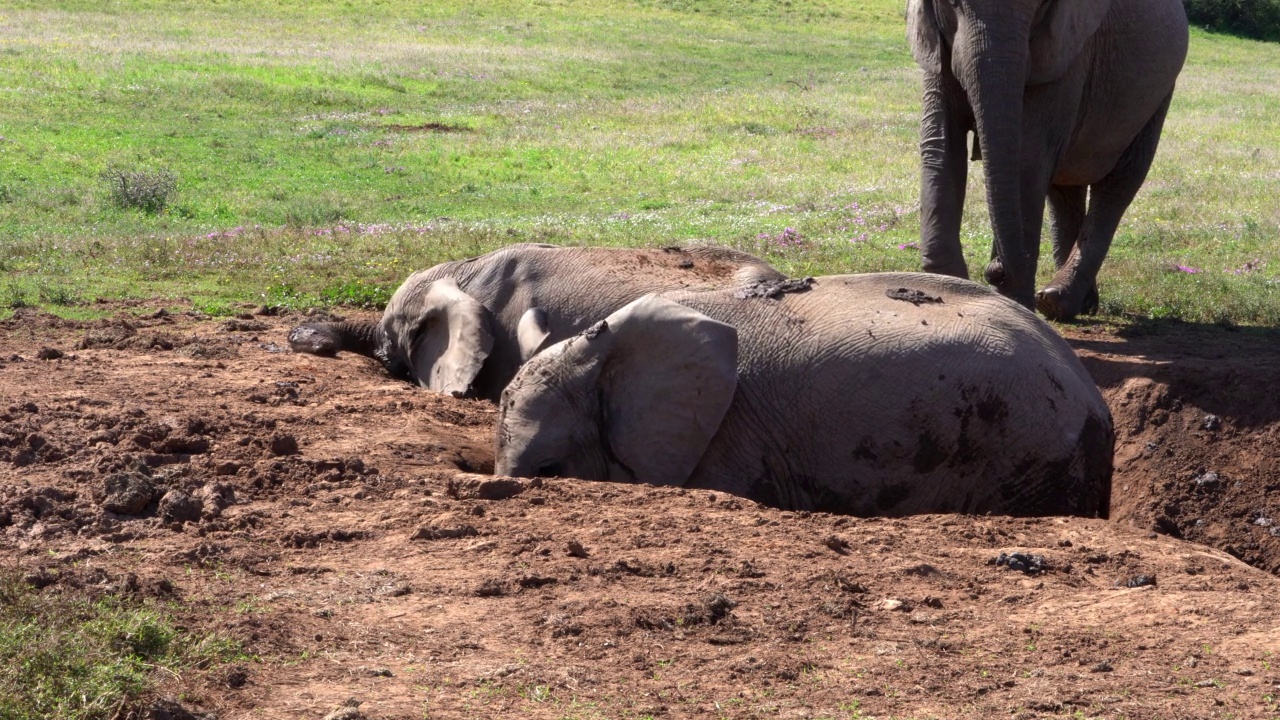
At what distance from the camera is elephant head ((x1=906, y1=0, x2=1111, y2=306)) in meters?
9.13

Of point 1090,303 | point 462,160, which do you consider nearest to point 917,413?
point 1090,303

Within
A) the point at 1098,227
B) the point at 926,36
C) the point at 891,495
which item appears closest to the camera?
the point at 891,495

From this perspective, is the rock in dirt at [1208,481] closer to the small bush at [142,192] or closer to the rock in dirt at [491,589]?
the rock in dirt at [491,589]

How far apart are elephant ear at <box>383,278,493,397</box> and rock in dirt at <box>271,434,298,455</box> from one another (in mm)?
1485

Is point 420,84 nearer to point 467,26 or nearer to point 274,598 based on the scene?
point 467,26

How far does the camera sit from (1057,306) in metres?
11.0

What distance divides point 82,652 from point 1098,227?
9.52 metres

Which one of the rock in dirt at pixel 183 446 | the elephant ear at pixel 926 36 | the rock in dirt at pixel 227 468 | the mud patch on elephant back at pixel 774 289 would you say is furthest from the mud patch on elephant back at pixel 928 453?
the elephant ear at pixel 926 36

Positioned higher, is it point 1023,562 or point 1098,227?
point 1098,227

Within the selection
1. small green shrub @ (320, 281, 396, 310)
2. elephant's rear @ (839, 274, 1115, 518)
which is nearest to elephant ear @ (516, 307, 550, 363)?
elephant's rear @ (839, 274, 1115, 518)

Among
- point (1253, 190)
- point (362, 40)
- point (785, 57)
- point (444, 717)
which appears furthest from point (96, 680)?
point (785, 57)

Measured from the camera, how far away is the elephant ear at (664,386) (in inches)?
267

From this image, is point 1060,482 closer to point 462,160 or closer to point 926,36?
point 926,36

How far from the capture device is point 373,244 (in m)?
13.4
